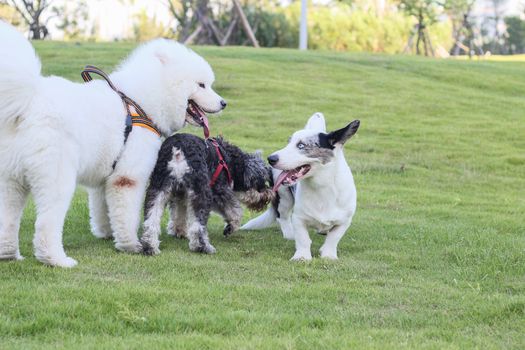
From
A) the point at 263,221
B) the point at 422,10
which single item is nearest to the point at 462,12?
the point at 422,10

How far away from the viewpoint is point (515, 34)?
76.2 metres

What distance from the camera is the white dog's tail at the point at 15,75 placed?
19.6 ft

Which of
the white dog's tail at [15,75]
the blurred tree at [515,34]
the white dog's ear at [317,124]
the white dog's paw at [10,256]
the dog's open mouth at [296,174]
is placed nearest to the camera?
the white dog's tail at [15,75]

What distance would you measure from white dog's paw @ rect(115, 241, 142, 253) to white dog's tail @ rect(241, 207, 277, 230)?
2153 mm

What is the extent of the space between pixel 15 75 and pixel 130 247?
7.05 feet

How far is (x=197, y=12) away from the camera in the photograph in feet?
117

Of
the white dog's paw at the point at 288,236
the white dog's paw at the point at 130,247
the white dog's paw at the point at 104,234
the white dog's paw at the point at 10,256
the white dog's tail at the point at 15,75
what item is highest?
the white dog's tail at the point at 15,75

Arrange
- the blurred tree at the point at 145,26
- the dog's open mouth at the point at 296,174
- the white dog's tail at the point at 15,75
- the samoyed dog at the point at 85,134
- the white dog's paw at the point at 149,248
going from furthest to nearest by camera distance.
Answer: the blurred tree at the point at 145,26, the dog's open mouth at the point at 296,174, the white dog's paw at the point at 149,248, the samoyed dog at the point at 85,134, the white dog's tail at the point at 15,75

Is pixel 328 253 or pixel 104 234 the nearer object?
pixel 328 253

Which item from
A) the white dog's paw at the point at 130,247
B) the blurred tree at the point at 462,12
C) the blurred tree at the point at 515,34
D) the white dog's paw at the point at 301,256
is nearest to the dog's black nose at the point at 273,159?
the white dog's paw at the point at 301,256

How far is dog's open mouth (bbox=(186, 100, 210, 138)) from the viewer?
7.93 metres

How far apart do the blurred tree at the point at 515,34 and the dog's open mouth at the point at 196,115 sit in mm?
72969

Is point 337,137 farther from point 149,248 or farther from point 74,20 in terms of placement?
point 74,20

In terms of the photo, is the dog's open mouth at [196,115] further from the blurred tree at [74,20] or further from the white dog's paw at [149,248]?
the blurred tree at [74,20]
